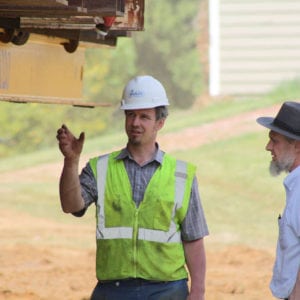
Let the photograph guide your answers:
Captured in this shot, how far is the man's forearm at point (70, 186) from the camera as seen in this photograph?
21.8 feet

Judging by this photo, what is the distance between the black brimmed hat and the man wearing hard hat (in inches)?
25.6

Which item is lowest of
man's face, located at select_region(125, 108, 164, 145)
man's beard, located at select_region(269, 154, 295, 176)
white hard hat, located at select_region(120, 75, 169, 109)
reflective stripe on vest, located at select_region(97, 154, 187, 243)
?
reflective stripe on vest, located at select_region(97, 154, 187, 243)

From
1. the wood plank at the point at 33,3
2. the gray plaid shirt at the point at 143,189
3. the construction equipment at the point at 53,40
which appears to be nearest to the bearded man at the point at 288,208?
the gray plaid shirt at the point at 143,189

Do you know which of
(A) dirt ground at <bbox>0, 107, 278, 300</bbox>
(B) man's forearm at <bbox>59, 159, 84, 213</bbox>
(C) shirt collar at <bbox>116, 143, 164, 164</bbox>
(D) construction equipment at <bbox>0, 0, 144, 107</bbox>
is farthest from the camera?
(A) dirt ground at <bbox>0, 107, 278, 300</bbox>

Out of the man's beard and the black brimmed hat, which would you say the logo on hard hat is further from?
the man's beard

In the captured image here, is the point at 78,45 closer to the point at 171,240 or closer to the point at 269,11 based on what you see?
the point at 171,240

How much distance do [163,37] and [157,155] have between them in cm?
3058

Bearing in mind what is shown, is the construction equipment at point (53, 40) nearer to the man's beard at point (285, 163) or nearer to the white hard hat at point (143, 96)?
the white hard hat at point (143, 96)

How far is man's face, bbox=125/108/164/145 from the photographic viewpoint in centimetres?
683

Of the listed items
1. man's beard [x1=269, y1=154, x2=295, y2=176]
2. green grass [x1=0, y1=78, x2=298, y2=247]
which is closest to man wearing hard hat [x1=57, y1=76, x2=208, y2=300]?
man's beard [x1=269, y1=154, x2=295, y2=176]

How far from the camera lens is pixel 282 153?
6.28m

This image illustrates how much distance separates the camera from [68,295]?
1446cm

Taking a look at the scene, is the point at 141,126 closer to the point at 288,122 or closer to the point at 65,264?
the point at 288,122

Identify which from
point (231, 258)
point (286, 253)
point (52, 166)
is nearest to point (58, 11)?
point (286, 253)
